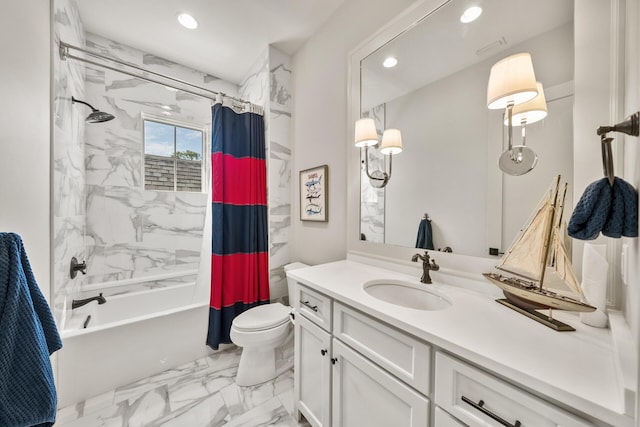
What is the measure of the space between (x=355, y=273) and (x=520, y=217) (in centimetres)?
81

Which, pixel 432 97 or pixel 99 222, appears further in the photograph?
pixel 99 222

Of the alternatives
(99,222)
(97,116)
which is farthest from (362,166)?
(99,222)

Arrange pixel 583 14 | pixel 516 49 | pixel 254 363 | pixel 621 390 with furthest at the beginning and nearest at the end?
pixel 254 363
pixel 516 49
pixel 583 14
pixel 621 390

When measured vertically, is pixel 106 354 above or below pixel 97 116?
below

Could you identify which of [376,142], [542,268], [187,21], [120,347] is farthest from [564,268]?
[187,21]

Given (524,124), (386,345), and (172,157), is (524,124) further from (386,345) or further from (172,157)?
(172,157)

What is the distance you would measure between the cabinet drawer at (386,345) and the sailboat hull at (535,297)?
39cm

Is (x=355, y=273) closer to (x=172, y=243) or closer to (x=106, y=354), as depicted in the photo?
(x=106, y=354)

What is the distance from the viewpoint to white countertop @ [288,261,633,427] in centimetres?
45

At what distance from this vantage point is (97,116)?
1.77m

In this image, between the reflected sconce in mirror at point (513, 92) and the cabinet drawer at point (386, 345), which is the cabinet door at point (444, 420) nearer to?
the cabinet drawer at point (386, 345)

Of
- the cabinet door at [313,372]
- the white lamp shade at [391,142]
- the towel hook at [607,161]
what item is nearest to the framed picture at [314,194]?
the white lamp shade at [391,142]

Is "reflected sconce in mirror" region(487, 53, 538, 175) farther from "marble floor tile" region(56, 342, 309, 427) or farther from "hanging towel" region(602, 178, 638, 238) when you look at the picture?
"marble floor tile" region(56, 342, 309, 427)

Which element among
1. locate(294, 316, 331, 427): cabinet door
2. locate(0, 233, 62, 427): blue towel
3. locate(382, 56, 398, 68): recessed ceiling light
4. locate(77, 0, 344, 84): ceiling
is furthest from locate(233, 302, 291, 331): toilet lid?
locate(77, 0, 344, 84): ceiling
